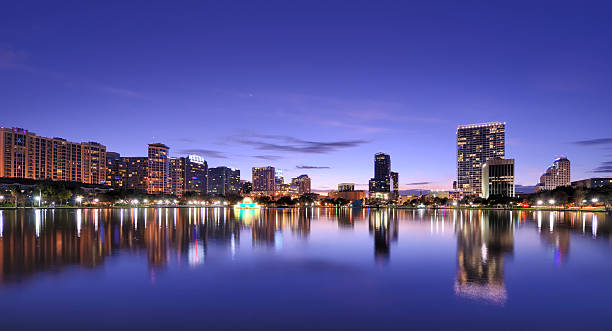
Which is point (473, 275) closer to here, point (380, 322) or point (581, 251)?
point (380, 322)

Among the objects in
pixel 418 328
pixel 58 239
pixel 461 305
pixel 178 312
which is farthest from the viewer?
pixel 58 239

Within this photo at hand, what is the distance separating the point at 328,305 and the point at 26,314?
10212 mm

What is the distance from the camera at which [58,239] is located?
32.1 meters

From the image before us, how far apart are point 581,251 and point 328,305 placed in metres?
24.6

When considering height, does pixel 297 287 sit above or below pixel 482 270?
above

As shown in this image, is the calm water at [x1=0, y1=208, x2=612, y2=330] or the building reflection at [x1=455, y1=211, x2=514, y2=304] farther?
the building reflection at [x1=455, y1=211, x2=514, y2=304]

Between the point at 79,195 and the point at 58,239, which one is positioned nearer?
the point at 58,239

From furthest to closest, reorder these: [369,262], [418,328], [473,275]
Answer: [369,262] < [473,275] < [418,328]


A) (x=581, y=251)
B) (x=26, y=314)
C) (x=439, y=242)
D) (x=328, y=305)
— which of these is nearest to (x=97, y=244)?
(x=26, y=314)

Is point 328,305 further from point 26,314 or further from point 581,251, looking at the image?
point 581,251

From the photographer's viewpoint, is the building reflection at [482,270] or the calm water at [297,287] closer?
the calm water at [297,287]

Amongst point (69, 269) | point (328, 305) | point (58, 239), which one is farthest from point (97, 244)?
point (328, 305)

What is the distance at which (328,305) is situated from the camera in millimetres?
14562

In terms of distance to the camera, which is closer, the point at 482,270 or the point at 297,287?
the point at 297,287
